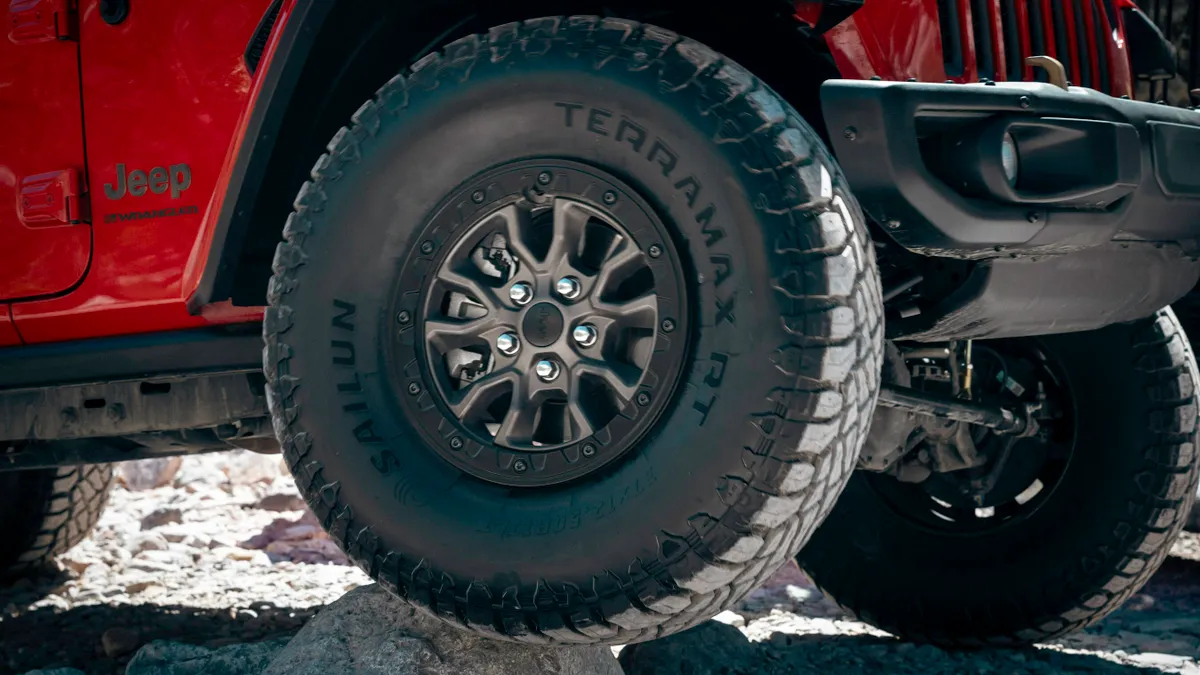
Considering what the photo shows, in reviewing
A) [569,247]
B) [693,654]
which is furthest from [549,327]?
[693,654]

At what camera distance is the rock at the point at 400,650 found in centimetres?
238

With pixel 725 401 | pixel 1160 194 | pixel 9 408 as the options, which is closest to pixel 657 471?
pixel 725 401

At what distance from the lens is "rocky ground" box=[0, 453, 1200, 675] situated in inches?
125

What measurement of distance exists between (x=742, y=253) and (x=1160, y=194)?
35.2 inches

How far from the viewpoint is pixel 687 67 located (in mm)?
2045

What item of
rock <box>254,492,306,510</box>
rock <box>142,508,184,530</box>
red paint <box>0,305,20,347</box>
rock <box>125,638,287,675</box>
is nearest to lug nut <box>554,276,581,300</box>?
rock <box>125,638,287,675</box>

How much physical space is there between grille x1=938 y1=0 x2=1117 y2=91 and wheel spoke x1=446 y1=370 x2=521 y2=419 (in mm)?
1091

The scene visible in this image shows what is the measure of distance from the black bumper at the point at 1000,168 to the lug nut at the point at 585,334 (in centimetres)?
53

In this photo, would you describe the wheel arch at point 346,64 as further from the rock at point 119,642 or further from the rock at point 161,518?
the rock at point 161,518

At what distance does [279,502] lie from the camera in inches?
262

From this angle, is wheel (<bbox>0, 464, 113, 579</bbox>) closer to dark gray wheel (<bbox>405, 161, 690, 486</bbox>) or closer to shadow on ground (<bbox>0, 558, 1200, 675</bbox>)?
shadow on ground (<bbox>0, 558, 1200, 675</bbox>)

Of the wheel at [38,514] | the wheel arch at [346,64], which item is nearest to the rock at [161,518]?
the wheel at [38,514]

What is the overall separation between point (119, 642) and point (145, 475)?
384 cm

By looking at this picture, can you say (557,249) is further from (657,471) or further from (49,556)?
(49,556)
